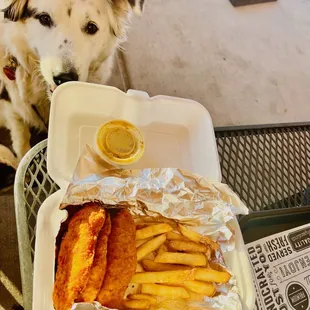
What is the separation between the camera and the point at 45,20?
1.34 metres

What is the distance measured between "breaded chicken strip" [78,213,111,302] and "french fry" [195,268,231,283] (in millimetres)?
248

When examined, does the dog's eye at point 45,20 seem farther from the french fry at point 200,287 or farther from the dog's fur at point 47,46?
the french fry at point 200,287

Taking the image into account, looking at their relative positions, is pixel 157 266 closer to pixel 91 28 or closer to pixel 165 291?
pixel 165 291

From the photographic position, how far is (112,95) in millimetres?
1225

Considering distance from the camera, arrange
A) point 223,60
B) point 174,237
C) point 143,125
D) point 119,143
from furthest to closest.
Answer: point 223,60
point 143,125
point 119,143
point 174,237

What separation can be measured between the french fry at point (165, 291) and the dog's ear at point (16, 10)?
3.19 feet

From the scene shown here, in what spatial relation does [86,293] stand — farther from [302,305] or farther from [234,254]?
[302,305]

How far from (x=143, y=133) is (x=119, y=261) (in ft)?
1.60

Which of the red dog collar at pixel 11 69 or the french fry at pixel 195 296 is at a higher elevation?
the red dog collar at pixel 11 69

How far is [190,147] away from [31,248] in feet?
1.91

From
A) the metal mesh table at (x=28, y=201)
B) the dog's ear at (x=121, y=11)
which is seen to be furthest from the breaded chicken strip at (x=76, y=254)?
the dog's ear at (x=121, y=11)

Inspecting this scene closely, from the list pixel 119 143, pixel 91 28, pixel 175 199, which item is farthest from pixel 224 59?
pixel 175 199

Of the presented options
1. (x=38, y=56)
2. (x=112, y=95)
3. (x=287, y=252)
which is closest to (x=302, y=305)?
(x=287, y=252)

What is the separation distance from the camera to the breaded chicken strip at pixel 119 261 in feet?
2.88
